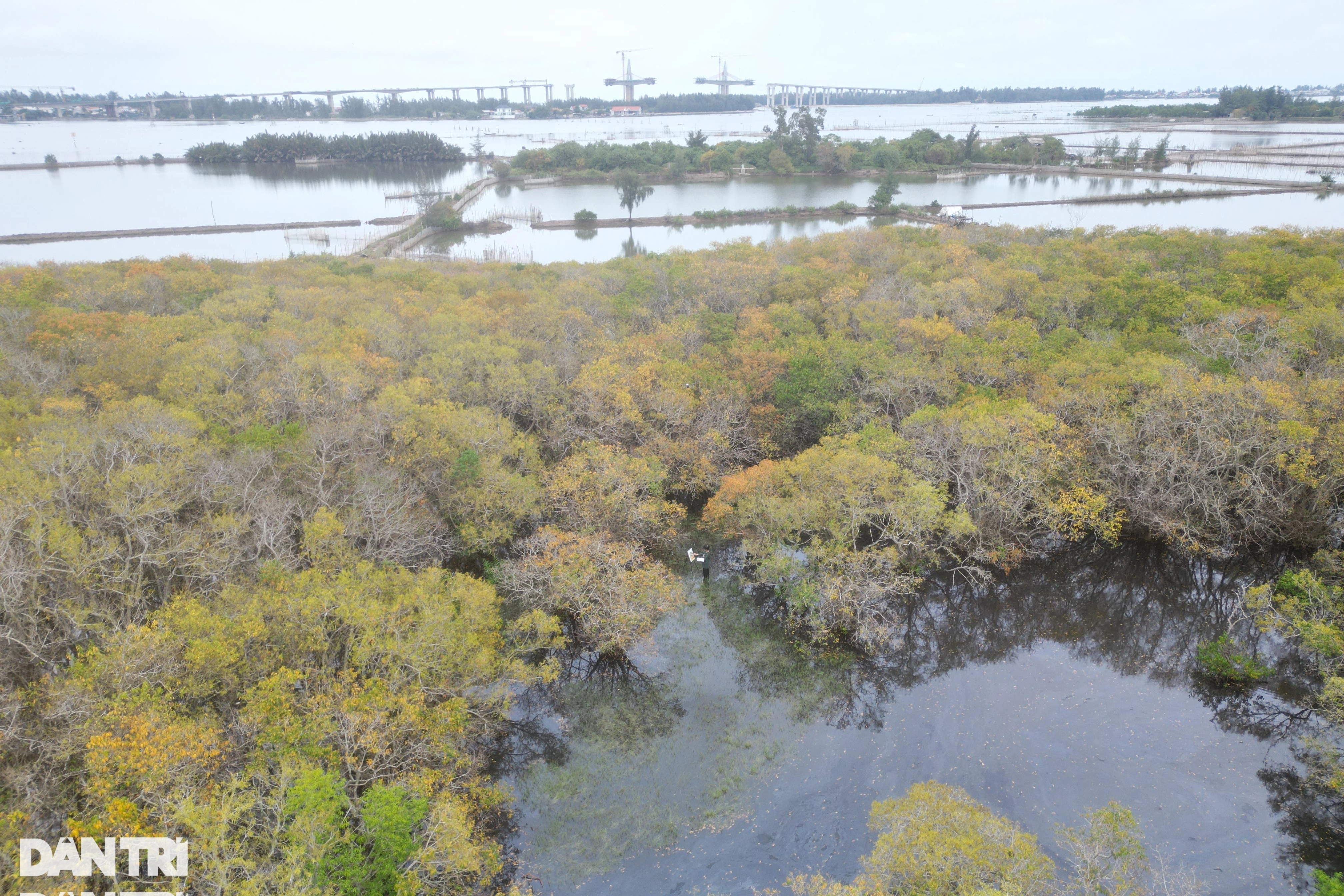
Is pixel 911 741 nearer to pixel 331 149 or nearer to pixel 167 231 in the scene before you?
pixel 167 231

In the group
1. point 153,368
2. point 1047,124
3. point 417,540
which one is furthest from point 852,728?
point 1047,124

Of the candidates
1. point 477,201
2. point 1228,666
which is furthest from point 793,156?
point 1228,666

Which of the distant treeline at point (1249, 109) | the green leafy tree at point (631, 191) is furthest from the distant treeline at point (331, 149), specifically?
the distant treeline at point (1249, 109)

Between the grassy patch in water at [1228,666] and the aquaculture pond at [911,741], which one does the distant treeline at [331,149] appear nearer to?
the aquaculture pond at [911,741]

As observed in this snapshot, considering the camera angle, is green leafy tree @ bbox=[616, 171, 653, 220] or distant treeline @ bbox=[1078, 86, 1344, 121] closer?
green leafy tree @ bbox=[616, 171, 653, 220]

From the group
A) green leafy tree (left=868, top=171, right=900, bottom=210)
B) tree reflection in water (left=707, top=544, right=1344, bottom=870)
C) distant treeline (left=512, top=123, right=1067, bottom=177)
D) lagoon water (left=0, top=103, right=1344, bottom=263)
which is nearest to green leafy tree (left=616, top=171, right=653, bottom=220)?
lagoon water (left=0, top=103, right=1344, bottom=263)

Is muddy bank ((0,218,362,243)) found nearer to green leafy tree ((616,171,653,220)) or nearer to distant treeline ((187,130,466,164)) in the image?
green leafy tree ((616,171,653,220))
